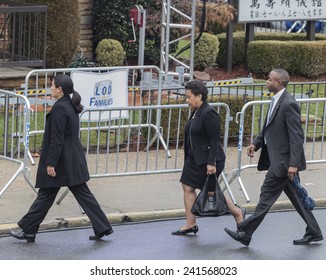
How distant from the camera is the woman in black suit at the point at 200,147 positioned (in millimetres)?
9789

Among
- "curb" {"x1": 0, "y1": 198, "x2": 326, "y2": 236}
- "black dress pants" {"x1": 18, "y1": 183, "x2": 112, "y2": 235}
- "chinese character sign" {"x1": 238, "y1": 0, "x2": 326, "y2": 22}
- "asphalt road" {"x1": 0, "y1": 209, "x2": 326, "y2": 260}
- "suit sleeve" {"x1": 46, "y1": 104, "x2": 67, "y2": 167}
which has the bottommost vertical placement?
"asphalt road" {"x1": 0, "y1": 209, "x2": 326, "y2": 260}

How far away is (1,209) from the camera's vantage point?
10.8 meters

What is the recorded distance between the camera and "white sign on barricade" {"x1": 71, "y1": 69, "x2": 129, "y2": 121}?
41.7 feet

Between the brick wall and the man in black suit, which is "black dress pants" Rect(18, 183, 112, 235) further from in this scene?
the brick wall

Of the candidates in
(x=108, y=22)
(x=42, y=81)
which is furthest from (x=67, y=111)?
(x=108, y=22)

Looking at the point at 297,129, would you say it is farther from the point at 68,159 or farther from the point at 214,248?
the point at 68,159

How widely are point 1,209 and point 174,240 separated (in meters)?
2.00

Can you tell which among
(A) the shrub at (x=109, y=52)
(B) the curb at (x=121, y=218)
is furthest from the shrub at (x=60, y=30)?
(B) the curb at (x=121, y=218)

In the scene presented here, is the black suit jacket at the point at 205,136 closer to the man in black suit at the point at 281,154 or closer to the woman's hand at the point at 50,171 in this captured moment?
the man in black suit at the point at 281,154

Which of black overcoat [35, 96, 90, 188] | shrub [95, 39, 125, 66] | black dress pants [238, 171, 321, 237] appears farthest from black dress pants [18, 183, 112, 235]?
shrub [95, 39, 125, 66]

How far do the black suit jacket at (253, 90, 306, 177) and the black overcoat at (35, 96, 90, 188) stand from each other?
5.89ft

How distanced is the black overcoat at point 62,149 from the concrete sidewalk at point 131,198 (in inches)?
32.8

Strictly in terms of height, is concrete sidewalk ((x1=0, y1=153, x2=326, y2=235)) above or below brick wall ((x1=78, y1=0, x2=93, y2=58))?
below

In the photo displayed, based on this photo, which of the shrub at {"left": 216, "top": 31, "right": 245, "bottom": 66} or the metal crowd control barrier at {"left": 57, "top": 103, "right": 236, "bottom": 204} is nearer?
the metal crowd control barrier at {"left": 57, "top": 103, "right": 236, "bottom": 204}
